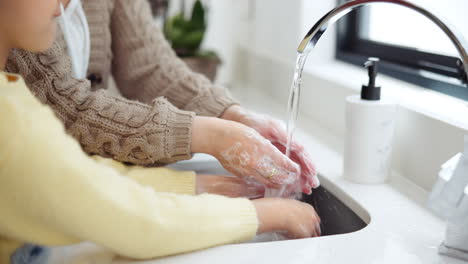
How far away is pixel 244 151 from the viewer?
84 cm

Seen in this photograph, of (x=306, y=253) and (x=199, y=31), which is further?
(x=199, y=31)

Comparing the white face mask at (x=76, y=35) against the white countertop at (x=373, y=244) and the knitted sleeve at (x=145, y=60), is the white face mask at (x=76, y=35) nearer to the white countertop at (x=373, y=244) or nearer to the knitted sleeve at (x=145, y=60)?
the knitted sleeve at (x=145, y=60)

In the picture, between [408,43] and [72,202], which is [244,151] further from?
[408,43]

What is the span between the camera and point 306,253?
648 millimetres

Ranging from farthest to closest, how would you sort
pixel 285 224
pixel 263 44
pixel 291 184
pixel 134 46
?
pixel 263 44 → pixel 134 46 → pixel 291 184 → pixel 285 224

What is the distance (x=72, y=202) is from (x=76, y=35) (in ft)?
1.76

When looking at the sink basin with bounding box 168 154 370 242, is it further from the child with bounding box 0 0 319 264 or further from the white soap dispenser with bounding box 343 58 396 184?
the child with bounding box 0 0 319 264

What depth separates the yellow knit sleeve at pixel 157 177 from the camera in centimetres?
86

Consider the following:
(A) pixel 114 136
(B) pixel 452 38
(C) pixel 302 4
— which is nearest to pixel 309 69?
(C) pixel 302 4

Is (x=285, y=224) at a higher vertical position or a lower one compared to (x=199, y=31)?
lower

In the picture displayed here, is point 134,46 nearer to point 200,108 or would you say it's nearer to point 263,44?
point 200,108

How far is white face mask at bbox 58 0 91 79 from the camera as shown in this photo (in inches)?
38.6

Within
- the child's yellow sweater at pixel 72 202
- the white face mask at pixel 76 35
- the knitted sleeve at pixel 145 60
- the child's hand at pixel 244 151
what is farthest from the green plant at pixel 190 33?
the child's yellow sweater at pixel 72 202

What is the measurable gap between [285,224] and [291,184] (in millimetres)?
126
